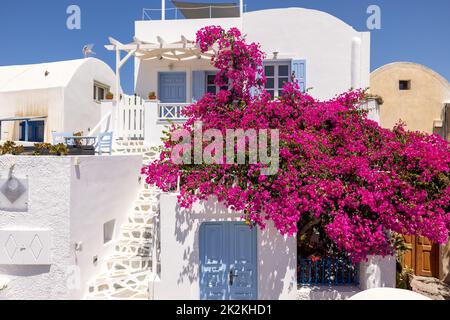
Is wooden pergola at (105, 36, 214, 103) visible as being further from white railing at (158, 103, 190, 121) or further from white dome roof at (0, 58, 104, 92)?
white dome roof at (0, 58, 104, 92)

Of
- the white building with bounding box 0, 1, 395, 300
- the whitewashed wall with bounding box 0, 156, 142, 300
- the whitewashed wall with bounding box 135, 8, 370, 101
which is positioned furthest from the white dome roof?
the whitewashed wall with bounding box 0, 156, 142, 300

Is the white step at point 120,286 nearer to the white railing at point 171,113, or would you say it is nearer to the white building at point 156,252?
the white building at point 156,252

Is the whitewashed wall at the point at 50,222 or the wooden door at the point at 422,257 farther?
the wooden door at the point at 422,257

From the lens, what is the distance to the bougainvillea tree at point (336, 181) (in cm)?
570

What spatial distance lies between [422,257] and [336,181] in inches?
284

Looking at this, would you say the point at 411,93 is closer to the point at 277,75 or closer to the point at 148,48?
the point at 277,75

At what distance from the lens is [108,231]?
28.0ft

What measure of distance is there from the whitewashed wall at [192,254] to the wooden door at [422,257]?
6.27m

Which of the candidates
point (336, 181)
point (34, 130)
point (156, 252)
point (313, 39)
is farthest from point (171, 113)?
point (34, 130)

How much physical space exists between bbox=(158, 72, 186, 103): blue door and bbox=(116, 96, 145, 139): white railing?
8.76ft

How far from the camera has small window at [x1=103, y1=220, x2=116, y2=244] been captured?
8.40 metres

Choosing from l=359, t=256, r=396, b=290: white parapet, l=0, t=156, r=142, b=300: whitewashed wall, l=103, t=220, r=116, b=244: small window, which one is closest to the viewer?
l=359, t=256, r=396, b=290: white parapet

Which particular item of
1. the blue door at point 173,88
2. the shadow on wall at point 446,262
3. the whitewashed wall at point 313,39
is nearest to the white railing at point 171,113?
the blue door at point 173,88
